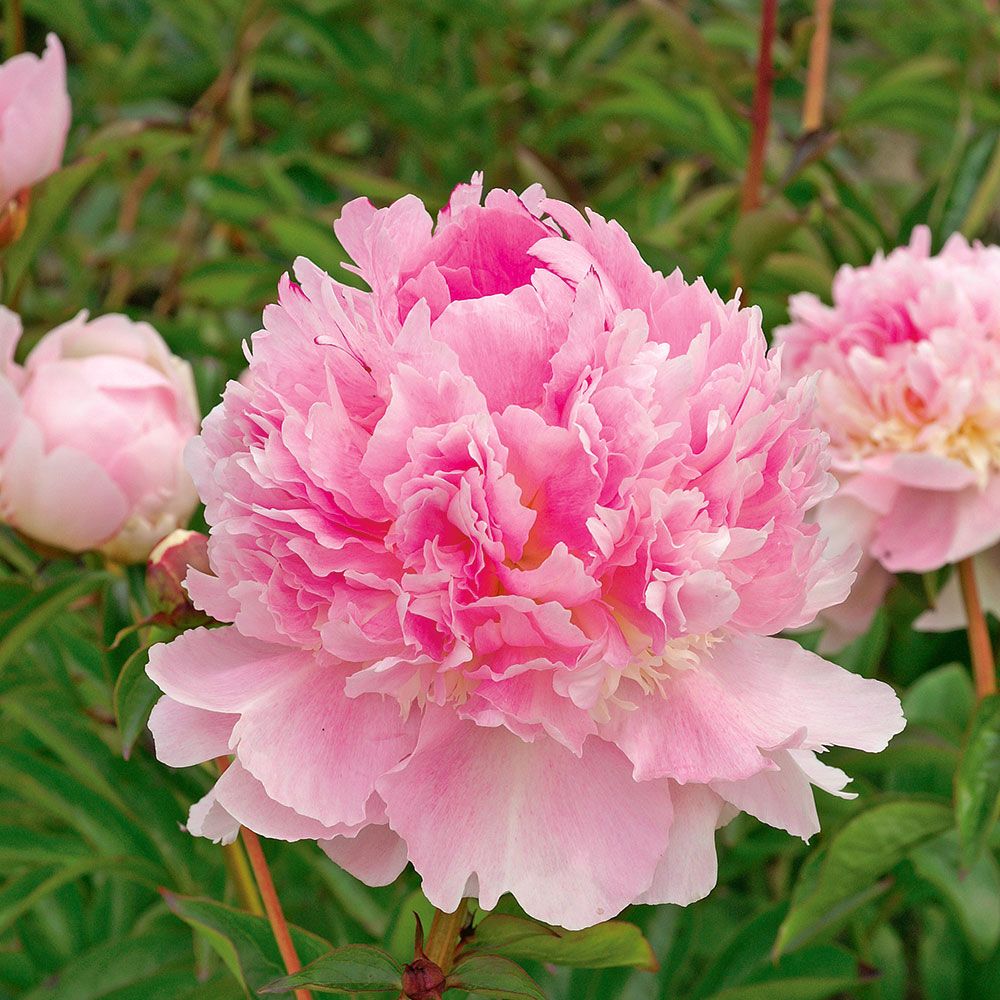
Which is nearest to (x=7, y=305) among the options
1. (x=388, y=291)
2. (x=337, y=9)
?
(x=388, y=291)

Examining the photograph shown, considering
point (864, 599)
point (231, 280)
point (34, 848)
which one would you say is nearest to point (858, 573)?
point (864, 599)

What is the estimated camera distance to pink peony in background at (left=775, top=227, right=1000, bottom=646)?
68 cm

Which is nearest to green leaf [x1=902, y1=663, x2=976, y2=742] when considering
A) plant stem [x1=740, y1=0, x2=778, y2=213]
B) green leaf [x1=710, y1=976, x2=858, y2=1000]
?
green leaf [x1=710, y1=976, x2=858, y2=1000]

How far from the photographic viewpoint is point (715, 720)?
400 millimetres

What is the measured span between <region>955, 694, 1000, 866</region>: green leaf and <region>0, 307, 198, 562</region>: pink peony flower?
0.41 meters

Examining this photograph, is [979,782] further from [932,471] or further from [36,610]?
[36,610]

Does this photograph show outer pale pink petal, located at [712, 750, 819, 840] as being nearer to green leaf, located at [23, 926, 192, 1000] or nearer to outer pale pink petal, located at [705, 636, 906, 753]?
outer pale pink petal, located at [705, 636, 906, 753]

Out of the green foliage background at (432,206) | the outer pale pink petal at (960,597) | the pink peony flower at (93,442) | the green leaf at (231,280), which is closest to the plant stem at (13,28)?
the green foliage background at (432,206)

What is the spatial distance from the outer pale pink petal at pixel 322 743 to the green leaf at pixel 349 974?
0.20 ft

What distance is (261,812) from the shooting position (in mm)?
398

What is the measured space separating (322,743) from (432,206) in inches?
30.7

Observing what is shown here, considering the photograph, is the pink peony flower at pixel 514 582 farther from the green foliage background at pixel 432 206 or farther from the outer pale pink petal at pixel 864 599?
the outer pale pink petal at pixel 864 599

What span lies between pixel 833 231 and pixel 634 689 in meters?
0.69

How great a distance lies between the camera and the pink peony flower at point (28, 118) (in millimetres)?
703
